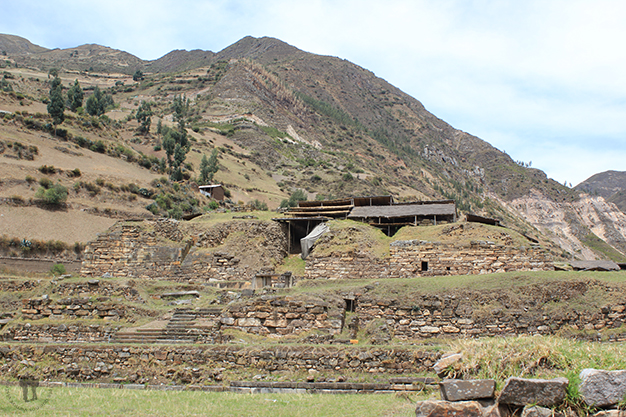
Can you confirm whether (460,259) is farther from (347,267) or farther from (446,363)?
(446,363)

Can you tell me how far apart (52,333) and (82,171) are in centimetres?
3968

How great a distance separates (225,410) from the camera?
8.03 m

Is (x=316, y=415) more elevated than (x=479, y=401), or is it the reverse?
(x=479, y=401)

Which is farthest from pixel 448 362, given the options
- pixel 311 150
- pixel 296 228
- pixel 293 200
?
pixel 311 150

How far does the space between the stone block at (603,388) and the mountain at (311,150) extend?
46.9 m

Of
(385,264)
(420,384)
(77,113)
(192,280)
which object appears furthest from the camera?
(77,113)

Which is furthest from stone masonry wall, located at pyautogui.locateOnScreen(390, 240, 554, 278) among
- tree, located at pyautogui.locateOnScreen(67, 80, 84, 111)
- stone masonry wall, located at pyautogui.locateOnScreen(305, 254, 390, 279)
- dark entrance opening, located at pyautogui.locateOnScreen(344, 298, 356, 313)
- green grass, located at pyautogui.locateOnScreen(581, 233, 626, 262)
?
green grass, located at pyautogui.locateOnScreen(581, 233, 626, 262)

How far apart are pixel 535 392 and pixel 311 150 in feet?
329

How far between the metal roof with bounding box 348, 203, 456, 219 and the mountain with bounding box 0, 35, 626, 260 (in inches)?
1109

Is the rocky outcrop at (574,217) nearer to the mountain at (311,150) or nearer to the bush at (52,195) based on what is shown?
the mountain at (311,150)

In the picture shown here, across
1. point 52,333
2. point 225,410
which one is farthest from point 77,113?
point 225,410

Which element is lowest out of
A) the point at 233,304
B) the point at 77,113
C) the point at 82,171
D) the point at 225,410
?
the point at 225,410

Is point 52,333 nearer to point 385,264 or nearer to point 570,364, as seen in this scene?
point 385,264

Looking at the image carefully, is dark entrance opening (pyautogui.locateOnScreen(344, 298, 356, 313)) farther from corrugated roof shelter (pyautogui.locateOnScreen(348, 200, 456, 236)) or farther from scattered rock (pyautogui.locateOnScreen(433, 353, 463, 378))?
corrugated roof shelter (pyautogui.locateOnScreen(348, 200, 456, 236))
